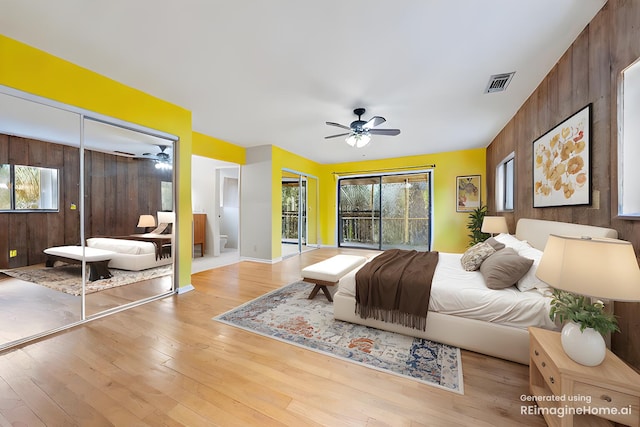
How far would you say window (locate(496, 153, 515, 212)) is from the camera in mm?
3771

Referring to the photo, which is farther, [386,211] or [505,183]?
[386,211]

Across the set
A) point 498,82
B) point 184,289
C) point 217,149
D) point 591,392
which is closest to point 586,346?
point 591,392

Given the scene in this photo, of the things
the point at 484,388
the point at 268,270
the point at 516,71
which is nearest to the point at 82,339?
the point at 268,270

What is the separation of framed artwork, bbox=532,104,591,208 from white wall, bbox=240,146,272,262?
444 cm

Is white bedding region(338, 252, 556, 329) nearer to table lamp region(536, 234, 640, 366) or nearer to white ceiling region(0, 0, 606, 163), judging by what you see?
table lamp region(536, 234, 640, 366)

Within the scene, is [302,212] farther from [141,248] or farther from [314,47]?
[314,47]

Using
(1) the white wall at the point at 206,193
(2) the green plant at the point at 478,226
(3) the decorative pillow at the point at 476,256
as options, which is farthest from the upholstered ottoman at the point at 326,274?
(1) the white wall at the point at 206,193

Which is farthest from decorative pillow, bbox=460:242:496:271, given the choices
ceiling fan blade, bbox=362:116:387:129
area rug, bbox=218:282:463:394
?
ceiling fan blade, bbox=362:116:387:129

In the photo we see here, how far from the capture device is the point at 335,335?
233 cm

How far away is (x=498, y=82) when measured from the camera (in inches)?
105

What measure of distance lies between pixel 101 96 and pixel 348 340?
3614 millimetres

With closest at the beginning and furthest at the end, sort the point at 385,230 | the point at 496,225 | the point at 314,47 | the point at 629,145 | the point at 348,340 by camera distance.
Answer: the point at 629,145
the point at 314,47
the point at 348,340
the point at 496,225
the point at 385,230

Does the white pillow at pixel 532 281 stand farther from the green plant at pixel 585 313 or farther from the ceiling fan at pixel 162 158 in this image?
the ceiling fan at pixel 162 158

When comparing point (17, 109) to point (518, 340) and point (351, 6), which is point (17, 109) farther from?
point (518, 340)
